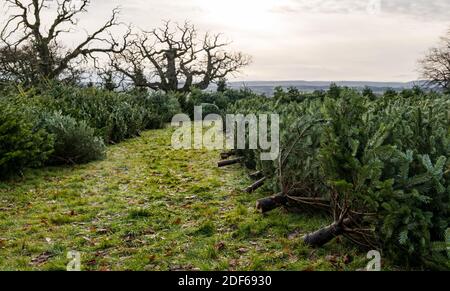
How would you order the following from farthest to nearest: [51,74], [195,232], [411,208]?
[51,74] < [195,232] < [411,208]

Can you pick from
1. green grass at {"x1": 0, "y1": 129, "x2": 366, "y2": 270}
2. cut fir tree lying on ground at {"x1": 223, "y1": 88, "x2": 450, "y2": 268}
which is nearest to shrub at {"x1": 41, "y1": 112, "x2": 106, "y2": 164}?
green grass at {"x1": 0, "y1": 129, "x2": 366, "y2": 270}

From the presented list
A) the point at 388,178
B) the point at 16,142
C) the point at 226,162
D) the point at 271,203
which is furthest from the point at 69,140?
the point at 388,178

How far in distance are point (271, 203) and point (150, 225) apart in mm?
1708

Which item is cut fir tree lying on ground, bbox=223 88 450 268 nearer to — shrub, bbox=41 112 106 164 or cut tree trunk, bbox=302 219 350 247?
cut tree trunk, bbox=302 219 350 247

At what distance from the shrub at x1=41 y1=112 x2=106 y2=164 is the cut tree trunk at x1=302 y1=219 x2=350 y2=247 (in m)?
6.66

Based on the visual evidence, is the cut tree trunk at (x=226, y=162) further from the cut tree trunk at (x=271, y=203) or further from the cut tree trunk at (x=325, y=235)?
the cut tree trunk at (x=325, y=235)

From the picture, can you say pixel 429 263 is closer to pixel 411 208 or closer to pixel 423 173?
pixel 411 208

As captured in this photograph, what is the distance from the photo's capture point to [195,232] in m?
5.23

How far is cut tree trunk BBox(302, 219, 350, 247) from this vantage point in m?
4.43

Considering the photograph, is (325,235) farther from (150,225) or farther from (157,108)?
(157,108)

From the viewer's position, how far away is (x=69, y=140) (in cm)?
968

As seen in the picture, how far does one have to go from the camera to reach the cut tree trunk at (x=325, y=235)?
4430 millimetres
